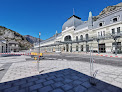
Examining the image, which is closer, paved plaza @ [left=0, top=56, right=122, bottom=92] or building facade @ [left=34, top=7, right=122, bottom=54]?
paved plaza @ [left=0, top=56, right=122, bottom=92]

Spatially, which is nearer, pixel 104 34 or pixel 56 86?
pixel 56 86

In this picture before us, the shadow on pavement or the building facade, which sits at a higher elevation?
the building facade

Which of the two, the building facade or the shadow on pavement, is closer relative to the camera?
the shadow on pavement

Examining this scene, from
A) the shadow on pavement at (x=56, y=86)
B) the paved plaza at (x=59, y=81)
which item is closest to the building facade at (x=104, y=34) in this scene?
the paved plaza at (x=59, y=81)

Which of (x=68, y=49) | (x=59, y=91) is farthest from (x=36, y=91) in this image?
(x=68, y=49)

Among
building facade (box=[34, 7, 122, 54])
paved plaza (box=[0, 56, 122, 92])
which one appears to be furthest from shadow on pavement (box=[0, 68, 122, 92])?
building facade (box=[34, 7, 122, 54])

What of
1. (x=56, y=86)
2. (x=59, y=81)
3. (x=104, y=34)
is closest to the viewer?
(x=56, y=86)

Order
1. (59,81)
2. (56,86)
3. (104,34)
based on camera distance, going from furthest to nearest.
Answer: (104,34)
(59,81)
(56,86)

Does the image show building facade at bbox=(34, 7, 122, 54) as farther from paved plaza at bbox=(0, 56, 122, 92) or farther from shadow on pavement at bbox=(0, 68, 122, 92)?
shadow on pavement at bbox=(0, 68, 122, 92)

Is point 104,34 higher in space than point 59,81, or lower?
higher

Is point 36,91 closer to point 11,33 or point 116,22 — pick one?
point 116,22

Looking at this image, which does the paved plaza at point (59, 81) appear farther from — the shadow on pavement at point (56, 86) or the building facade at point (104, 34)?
the building facade at point (104, 34)

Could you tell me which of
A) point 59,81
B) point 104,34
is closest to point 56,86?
point 59,81

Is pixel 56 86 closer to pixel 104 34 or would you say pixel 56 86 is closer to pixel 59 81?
pixel 59 81
